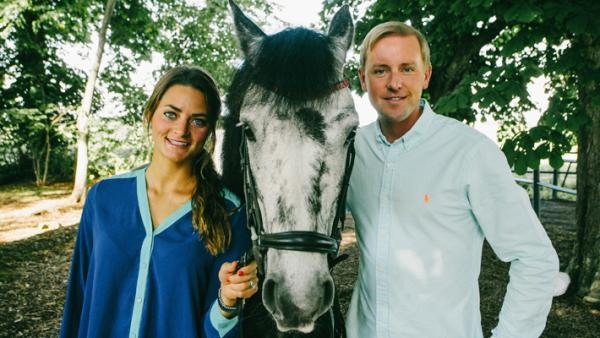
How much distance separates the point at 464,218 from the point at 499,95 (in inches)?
76.2

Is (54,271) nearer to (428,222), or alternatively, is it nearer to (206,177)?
(206,177)

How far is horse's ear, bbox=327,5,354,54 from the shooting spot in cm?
208

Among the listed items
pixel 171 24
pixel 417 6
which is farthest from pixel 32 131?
pixel 417 6

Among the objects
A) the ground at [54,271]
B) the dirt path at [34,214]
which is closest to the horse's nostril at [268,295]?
the ground at [54,271]

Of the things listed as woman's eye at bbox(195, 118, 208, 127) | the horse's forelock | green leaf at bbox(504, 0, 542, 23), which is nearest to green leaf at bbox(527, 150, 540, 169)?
green leaf at bbox(504, 0, 542, 23)

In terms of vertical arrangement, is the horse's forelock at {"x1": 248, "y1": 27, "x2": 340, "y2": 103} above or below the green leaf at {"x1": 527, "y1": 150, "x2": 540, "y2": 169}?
above

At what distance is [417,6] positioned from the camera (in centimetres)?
425

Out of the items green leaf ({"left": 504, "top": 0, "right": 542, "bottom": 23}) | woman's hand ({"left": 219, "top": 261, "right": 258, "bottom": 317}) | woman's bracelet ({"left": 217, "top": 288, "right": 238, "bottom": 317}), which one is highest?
green leaf ({"left": 504, "top": 0, "right": 542, "bottom": 23})

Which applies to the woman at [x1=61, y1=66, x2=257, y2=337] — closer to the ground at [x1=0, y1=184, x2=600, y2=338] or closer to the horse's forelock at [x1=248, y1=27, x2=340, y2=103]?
the horse's forelock at [x1=248, y1=27, x2=340, y2=103]

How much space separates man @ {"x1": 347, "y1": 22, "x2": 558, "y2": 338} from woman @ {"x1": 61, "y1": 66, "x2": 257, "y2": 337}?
0.65 m

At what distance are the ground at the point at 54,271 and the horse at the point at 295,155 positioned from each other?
13.1ft

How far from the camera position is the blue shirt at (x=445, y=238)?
1.70 metres

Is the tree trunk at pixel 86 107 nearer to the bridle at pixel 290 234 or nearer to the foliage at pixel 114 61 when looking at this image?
the foliage at pixel 114 61

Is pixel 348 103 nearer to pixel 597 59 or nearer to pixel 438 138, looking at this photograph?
pixel 438 138
